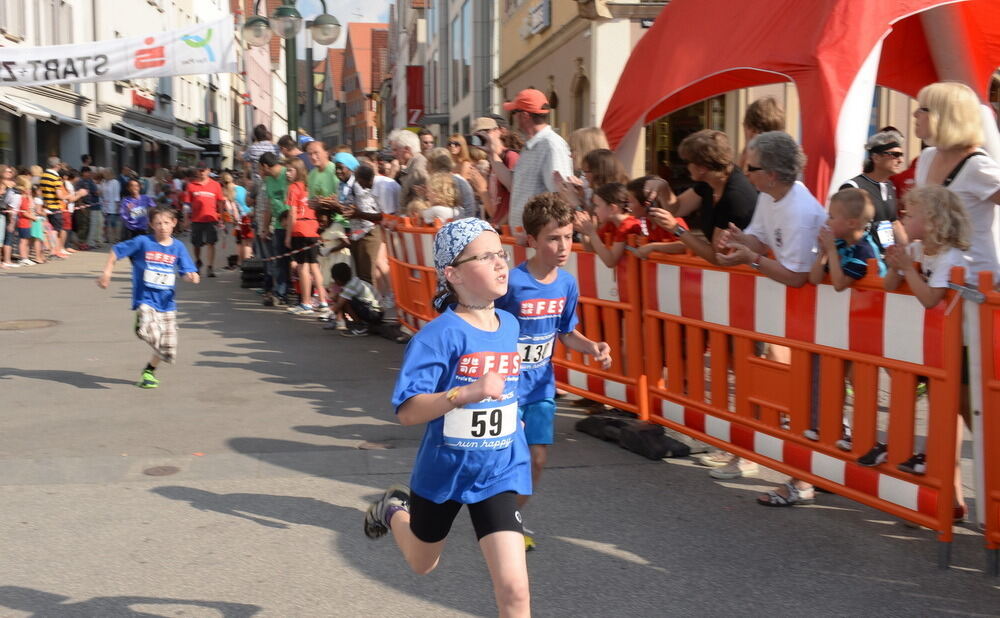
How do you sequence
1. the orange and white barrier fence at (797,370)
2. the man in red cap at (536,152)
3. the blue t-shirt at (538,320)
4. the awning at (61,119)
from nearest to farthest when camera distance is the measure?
the orange and white barrier fence at (797,370) < the blue t-shirt at (538,320) < the man in red cap at (536,152) < the awning at (61,119)

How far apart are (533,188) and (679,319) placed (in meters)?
2.10

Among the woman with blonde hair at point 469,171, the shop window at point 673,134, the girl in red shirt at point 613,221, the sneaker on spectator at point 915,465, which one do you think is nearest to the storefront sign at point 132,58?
the shop window at point 673,134

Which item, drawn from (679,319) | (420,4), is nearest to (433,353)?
(679,319)

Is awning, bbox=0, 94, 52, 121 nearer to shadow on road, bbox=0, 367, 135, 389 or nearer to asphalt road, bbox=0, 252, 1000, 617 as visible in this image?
shadow on road, bbox=0, 367, 135, 389

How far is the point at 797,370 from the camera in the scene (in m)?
5.09

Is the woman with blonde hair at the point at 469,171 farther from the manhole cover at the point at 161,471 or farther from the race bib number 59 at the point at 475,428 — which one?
the race bib number 59 at the point at 475,428

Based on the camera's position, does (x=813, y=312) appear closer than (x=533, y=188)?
Yes

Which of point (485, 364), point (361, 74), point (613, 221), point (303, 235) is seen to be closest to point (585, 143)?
point (613, 221)

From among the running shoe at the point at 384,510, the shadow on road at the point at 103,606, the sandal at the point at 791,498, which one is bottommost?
the shadow on road at the point at 103,606

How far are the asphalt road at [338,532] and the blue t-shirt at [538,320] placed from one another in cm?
73

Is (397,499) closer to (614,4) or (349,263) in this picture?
(349,263)

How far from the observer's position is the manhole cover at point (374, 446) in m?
6.51

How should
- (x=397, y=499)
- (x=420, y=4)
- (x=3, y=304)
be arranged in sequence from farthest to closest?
(x=420, y=4)
(x=3, y=304)
(x=397, y=499)

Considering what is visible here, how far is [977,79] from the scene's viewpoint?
9.22 metres
